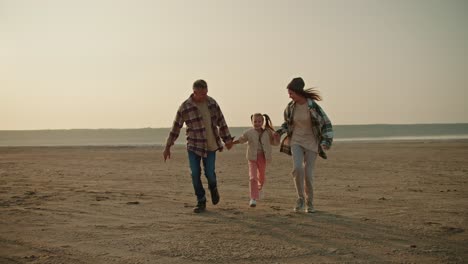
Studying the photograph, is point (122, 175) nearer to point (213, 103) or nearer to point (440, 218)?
point (213, 103)

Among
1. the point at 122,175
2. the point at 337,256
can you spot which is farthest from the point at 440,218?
the point at 122,175

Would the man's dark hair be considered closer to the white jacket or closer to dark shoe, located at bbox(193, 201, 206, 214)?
the white jacket

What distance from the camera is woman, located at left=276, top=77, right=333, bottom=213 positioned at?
7.37 m

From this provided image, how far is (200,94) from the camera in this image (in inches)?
299

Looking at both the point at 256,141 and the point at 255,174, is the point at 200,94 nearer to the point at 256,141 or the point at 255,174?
the point at 256,141

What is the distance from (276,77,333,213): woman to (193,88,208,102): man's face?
Result: 1.35m

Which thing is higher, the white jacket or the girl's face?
the girl's face

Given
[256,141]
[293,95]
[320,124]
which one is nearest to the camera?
[320,124]

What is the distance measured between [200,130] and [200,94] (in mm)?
581

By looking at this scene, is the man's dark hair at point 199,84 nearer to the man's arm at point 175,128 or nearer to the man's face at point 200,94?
the man's face at point 200,94

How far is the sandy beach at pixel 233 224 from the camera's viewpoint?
5.11 m

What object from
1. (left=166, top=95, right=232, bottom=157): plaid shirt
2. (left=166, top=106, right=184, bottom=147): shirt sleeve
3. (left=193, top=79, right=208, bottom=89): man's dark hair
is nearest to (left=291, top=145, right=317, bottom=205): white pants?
(left=166, top=95, right=232, bottom=157): plaid shirt

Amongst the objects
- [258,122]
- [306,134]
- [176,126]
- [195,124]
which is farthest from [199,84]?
[306,134]

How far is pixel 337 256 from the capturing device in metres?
4.99
